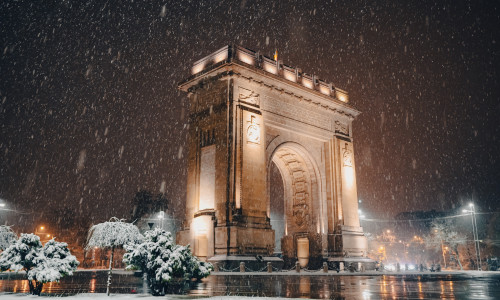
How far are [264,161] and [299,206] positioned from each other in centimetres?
757

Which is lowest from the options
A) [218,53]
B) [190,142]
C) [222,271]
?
[222,271]

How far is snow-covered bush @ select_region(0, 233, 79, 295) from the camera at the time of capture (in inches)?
472

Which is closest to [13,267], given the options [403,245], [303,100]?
[303,100]

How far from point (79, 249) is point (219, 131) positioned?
126ft

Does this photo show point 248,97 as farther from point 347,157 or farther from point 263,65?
point 347,157

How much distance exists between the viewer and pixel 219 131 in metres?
28.8

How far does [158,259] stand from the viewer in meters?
12.1

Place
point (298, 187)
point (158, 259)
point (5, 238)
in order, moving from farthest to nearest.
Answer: point (298, 187), point (5, 238), point (158, 259)

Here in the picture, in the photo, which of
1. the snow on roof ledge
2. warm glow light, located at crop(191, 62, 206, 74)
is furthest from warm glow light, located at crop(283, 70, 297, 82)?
warm glow light, located at crop(191, 62, 206, 74)

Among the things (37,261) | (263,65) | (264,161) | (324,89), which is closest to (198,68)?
(263,65)

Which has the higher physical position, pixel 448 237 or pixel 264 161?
pixel 264 161

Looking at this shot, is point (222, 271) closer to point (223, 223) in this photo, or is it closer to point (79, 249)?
point (223, 223)

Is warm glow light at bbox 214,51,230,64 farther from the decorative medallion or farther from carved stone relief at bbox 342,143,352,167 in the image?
carved stone relief at bbox 342,143,352,167

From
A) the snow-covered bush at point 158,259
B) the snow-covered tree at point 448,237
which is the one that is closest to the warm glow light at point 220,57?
the snow-covered bush at point 158,259
